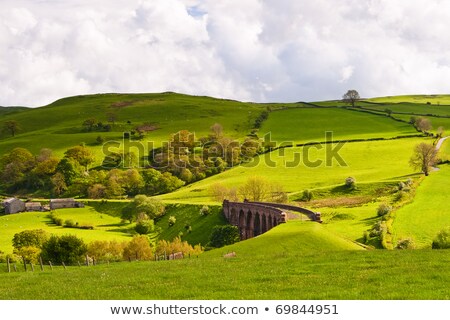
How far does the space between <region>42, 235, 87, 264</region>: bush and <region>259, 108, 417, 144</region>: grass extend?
99340mm

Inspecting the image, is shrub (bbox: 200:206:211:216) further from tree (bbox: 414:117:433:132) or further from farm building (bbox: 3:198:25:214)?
tree (bbox: 414:117:433:132)

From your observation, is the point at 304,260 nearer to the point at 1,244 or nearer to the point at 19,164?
the point at 1,244

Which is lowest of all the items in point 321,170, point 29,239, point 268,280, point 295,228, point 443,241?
point 29,239

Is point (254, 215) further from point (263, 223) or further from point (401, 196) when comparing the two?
point (401, 196)

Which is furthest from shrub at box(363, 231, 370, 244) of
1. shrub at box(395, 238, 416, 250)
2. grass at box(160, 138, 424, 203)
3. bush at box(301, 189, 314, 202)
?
grass at box(160, 138, 424, 203)

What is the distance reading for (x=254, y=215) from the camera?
86.0m

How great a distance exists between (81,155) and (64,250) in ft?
306

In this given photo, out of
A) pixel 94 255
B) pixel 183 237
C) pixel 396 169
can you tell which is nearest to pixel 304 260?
pixel 94 255

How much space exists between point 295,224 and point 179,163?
90286 mm

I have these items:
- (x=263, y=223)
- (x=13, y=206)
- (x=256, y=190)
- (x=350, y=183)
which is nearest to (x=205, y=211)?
(x=256, y=190)

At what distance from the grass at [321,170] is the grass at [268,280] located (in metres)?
70.7

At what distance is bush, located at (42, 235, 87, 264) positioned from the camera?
219 ft

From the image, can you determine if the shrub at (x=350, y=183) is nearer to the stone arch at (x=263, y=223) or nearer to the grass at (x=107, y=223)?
the grass at (x=107, y=223)

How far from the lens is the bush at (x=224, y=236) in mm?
83875
